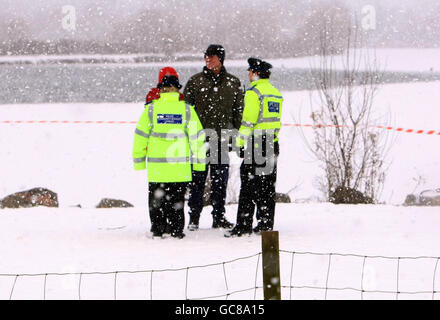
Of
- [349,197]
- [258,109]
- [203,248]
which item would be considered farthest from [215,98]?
[349,197]

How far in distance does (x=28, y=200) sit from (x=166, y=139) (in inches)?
183

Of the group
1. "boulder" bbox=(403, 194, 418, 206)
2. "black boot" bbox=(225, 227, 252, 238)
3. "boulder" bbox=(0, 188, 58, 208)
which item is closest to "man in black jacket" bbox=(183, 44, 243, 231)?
"black boot" bbox=(225, 227, 252, 238)

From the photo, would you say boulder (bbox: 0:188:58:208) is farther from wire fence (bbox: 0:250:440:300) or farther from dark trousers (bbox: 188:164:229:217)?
wire fence (bbox: 0:250:440:300)

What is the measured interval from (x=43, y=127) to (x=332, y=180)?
55.2 feet

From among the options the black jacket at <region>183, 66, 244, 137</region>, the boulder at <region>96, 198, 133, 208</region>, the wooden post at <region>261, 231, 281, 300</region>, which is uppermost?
the black jacket at <region>183, 66, 244, 137</region>

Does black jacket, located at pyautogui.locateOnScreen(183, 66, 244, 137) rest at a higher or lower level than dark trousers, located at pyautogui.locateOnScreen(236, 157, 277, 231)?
higher

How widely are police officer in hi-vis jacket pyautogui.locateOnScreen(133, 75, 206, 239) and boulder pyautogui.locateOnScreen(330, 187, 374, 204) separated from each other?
4.10 metres

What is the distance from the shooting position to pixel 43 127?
27.7 m

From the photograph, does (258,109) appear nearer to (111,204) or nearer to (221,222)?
(221,222)

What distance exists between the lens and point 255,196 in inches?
320

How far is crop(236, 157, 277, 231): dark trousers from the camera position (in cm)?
805

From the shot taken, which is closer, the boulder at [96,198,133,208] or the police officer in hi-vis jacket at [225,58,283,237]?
the police officer in hi-vis jacket at [225,58,283,237]

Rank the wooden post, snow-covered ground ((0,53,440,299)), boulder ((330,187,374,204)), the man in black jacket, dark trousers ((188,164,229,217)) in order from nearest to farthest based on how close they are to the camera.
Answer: the wooden post < snow-covered ground ((0,53,440,299)) < the man in black jacket < dark trousers ((188,164,229,217)) < boulder ((330,187,374,204))
